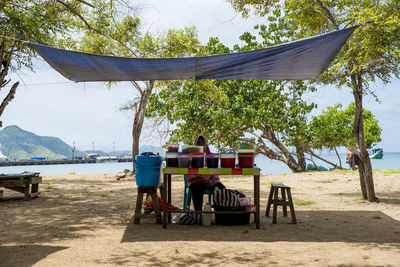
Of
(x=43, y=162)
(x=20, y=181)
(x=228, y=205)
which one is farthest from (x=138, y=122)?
(x=43, y=162)

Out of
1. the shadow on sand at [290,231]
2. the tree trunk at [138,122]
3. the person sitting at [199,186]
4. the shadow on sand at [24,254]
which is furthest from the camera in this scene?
the tree trunk at [138,122]

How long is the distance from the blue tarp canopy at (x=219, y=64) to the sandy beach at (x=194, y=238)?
2017 mm

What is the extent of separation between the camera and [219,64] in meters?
4.32

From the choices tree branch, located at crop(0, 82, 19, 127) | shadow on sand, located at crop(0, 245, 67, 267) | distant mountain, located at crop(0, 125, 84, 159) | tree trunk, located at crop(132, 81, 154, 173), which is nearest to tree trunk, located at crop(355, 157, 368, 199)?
shadow on sand, located at crop(0, 245, 67, 267)

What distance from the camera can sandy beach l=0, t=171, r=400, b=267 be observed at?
2.78 meters

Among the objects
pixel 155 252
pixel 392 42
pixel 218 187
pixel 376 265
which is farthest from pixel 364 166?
→ pixel 155 252

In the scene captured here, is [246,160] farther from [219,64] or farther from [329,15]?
[329,15]

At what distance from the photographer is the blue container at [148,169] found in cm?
395

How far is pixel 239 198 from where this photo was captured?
4.12 metres

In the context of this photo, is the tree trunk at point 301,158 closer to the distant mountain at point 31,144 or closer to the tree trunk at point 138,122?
the tree trunk at point 138,122

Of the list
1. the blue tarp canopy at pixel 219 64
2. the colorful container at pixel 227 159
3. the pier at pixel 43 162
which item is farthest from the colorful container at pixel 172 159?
the pier at pixel 43 162

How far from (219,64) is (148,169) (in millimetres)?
1604

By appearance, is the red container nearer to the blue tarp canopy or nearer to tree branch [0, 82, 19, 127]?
the blue tarp canopy

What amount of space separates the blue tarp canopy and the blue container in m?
1.21
